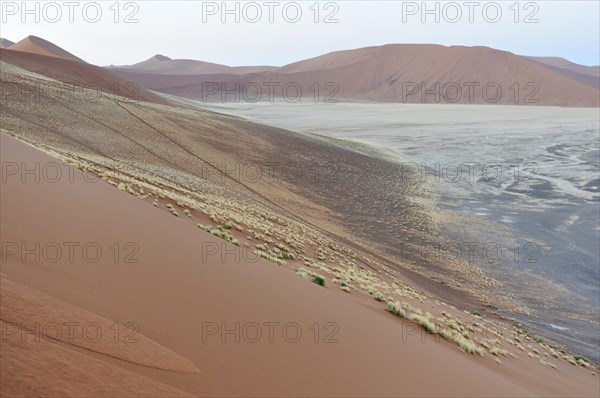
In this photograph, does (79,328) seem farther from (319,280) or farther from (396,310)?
(396,310)

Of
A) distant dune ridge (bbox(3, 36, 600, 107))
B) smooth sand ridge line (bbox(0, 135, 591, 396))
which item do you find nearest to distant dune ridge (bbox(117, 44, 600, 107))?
distant dune ridge (bbox(3, 36, 600, 107))

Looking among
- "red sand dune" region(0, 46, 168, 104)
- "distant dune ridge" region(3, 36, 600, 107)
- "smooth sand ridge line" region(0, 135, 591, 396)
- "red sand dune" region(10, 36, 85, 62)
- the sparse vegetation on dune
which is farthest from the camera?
"distant dune ridge" region(3, 36, 600, 107)

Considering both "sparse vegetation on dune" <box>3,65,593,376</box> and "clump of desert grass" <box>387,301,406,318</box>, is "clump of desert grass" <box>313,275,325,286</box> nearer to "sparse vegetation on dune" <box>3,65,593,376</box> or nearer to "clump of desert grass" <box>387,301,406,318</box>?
"sparse vegetation on dune" <box>3,65,593,376</box>

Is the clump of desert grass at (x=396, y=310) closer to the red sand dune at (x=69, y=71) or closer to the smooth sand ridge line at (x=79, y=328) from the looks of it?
the smooth sand ridge line at (x=79, y=328)

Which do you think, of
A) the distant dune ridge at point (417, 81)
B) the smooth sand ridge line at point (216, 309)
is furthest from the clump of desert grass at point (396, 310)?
the distant dune ridge at point (417, 81)

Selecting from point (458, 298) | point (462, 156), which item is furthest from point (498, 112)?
point (458, 298)

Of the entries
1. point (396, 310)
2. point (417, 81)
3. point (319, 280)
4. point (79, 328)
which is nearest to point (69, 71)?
point (319, 280)
